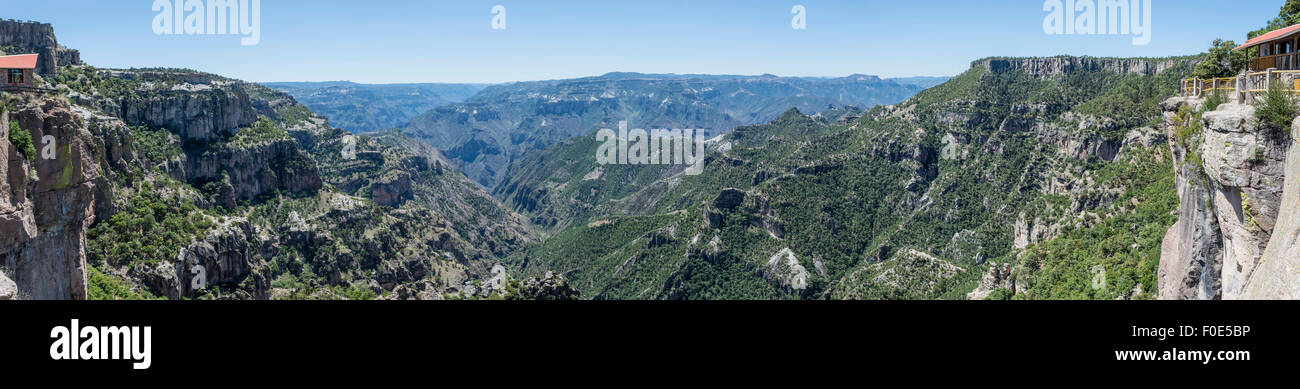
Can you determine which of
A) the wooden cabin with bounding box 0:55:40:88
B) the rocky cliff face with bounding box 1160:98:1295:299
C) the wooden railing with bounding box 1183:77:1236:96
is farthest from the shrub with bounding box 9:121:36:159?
the wooden railing with bounding box 1183:77:1236:96

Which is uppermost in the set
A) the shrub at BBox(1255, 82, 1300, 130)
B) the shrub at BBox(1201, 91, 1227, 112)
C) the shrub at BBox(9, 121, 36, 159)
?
the shrub at BBox(1201, 91, 1227, 112)

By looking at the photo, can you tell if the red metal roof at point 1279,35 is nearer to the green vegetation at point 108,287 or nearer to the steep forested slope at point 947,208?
the steep forested slope at point 947,208

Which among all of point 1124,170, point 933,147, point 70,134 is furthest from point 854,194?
point 70,134

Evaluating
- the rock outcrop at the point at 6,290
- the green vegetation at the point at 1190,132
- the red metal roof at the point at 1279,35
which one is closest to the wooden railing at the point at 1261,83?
the green vegetation at the point at 1190,132

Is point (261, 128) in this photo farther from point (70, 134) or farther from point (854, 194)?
point (854, 194)

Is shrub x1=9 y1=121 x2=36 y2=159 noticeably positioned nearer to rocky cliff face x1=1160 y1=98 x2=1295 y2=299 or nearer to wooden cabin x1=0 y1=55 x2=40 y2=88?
wooden cabin x1=0 y1=55 x2=40 y2=88
